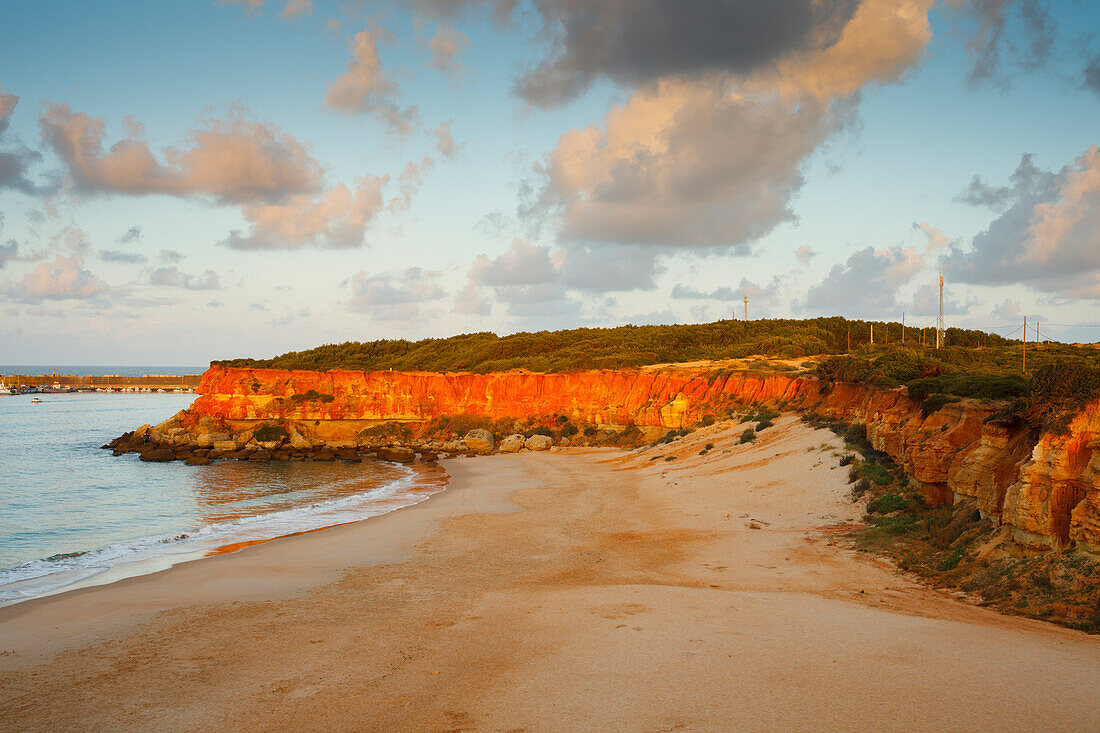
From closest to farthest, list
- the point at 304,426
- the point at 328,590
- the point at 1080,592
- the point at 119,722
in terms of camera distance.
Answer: the point at 119,722
the point at 1080,592
the point at 328,590
the point at 304,426

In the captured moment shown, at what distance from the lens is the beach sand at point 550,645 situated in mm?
6898

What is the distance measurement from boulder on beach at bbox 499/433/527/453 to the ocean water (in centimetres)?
819

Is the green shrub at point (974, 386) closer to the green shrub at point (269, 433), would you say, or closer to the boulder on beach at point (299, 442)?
the boulder on beach at point (299, 442)

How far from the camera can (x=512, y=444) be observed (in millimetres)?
44719

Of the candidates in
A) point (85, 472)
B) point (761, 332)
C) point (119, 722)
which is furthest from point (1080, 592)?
point (761, 332)

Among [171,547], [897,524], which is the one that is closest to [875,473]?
[897,524]

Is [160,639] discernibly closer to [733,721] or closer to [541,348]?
[733,721]

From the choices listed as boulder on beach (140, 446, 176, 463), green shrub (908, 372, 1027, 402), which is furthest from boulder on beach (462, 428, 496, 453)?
green shrub (908, 372, 1027, 402)

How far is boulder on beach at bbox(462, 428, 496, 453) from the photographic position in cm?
4494

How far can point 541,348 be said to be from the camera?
202 ft

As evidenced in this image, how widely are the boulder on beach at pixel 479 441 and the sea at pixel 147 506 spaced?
667 centimetres

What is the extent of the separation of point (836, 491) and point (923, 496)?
3306 millimetres

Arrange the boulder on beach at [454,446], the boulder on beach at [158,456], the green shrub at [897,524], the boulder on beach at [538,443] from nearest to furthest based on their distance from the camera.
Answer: the green shrub at [897,524], the boulder on beach at [158,456], the boulder on beach at [538,443], the boulder on beach at [454,446]

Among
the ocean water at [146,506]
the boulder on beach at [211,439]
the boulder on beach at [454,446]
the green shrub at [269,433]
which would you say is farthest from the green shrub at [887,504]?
the boulder on beach at [211,439]
